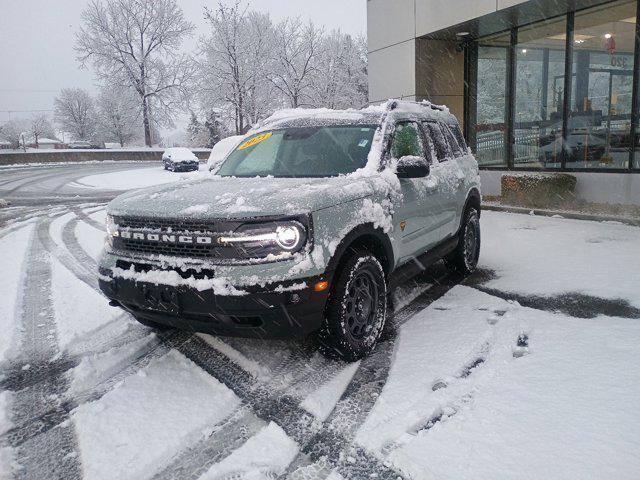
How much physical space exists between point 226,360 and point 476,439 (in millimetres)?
1956

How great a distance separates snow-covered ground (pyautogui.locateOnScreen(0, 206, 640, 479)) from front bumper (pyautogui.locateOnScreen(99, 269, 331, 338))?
462 millimetres

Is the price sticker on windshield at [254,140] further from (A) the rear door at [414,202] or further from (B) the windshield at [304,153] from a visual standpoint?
(A) the rear door at [414,202]

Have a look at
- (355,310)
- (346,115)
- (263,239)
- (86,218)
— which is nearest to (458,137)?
(346,115)

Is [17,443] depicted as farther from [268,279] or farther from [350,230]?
[350,230]

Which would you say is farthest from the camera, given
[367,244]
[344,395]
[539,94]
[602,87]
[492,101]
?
[492,101]

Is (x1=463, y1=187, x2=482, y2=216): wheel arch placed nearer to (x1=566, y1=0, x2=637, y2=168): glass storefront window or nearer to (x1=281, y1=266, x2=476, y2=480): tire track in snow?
(x1=281, y1=266, x2=476, y2=480): tire track in snow

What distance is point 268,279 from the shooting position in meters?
3.12

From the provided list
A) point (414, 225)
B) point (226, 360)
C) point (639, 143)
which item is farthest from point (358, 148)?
point (639, 143)

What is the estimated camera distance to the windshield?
4.29m

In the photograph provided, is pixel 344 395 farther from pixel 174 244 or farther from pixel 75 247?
pixel 75 247

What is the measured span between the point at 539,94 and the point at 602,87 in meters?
1.67

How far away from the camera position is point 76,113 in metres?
89.9

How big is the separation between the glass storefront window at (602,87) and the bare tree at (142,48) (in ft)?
152

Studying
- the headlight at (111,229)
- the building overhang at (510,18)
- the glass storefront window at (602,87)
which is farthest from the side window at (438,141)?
the glass storefront window at (602,87)
